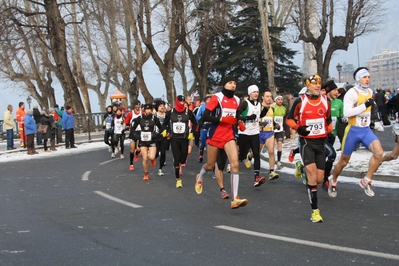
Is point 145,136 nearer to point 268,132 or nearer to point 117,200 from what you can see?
point 268,132

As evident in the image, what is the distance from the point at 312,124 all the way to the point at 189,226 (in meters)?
2.24

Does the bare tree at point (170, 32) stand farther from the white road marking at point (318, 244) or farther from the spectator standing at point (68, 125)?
the white road marking at point (318, 244)

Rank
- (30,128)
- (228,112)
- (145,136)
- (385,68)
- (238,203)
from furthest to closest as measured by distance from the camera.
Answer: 1. (385,68)
2. (30,128)
3. (145,136)
4. (228,112)
5. (238,203)

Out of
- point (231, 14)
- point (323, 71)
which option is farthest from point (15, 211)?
point (231, 14)

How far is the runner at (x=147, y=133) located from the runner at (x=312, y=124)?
224 inches

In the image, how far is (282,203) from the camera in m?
9.45

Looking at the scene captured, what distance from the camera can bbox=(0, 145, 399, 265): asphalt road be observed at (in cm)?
611

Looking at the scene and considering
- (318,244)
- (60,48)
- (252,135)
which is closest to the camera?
(318,244)

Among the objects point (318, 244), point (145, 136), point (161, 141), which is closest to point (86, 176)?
point (161, 141)

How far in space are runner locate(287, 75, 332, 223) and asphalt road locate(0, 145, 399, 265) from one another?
79 centimetres

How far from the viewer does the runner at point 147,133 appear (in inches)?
533

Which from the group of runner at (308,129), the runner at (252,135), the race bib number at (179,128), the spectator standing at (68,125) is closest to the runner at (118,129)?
the spectator standing at (68,125)

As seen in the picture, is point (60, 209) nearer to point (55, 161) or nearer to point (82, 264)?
point (82, 264)

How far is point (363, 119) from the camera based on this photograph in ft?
29.5
